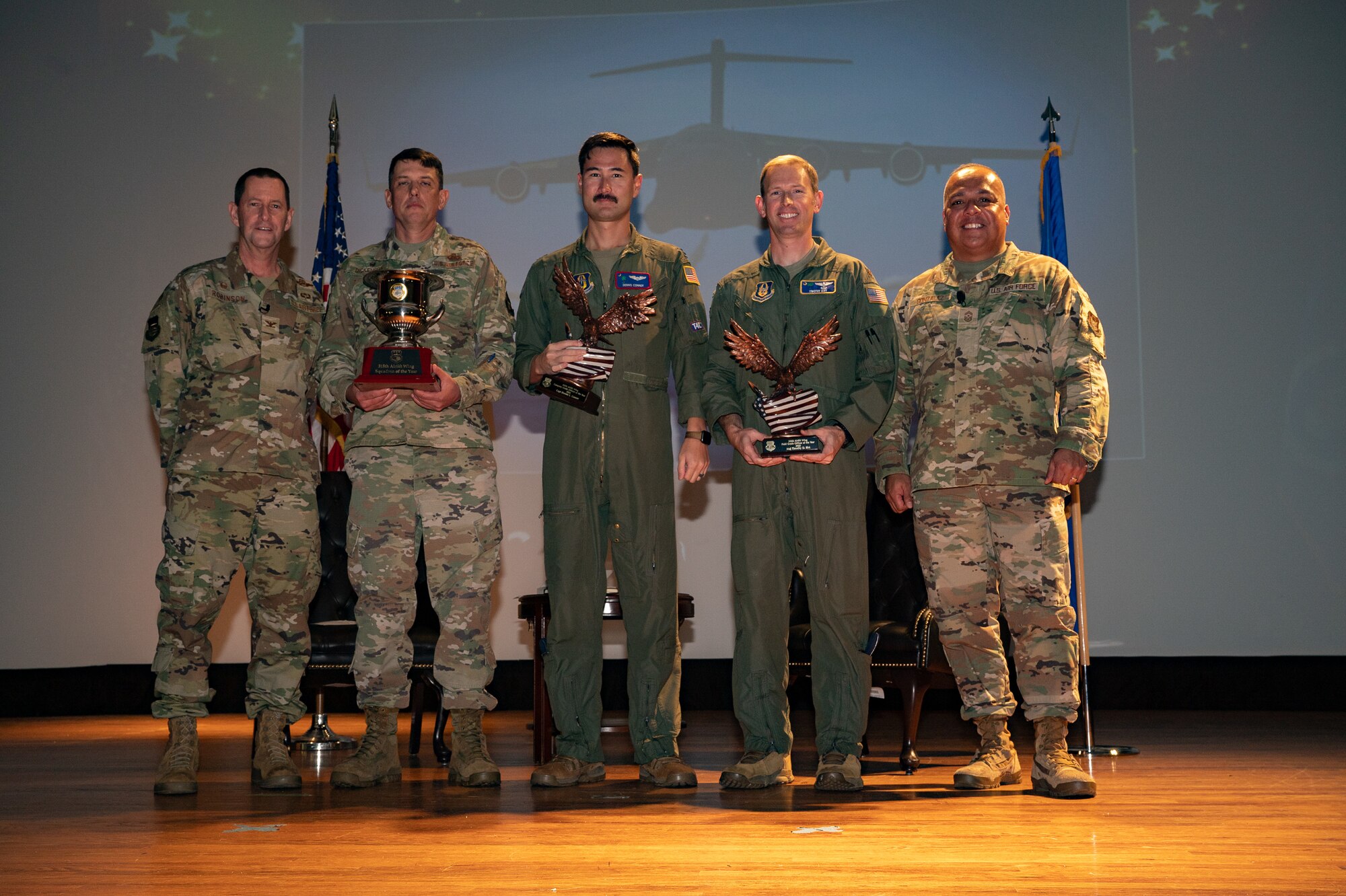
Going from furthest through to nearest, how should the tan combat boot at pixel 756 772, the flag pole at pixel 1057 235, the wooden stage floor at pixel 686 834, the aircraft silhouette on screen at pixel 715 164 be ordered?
the aircraft silhouette on screen at pixel 715 164, the flag pole at pixel 1057 235, the tan combat boot at pixel 756 772, the wooden stage floor at pixel 686 834

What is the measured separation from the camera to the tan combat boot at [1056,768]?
3.06 meters

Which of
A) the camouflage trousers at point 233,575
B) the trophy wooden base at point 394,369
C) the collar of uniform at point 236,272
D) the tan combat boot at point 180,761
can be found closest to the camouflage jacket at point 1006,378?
the trophy wooden base at point 394,369

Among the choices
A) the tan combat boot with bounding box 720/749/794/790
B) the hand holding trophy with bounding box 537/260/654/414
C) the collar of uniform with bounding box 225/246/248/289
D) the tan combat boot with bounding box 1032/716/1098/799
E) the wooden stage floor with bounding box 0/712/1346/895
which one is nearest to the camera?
the wooden stage floor with bounding box 0/712/1346/895

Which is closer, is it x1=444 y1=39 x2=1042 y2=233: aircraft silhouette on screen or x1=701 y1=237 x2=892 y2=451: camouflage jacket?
x1=701 y1=237 x2=892 y2=451: camouflage jacket

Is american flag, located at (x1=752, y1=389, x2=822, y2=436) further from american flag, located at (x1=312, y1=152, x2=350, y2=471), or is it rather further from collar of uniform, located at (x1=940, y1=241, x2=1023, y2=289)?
american flag, located at (x1=312, y1=152, x2=350, y2=471)

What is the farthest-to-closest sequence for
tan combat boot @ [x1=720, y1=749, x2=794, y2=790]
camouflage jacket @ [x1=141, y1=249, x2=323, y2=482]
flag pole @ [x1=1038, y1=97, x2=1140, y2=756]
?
flag pole @ [x1=1038, y1=97, x2=1140, y2=756]
camouflage jacket @ [x1=141, y1=249, x2=323, y2=482]
tan combat boot @ [x1=720, y1=749, x2=794, y2=790]

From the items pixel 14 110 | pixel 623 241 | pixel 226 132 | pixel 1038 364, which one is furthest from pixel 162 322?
pixel 14 110

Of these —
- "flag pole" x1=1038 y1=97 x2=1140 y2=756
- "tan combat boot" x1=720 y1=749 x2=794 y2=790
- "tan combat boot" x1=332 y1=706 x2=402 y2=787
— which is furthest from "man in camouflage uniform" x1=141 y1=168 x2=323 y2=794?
"flag pole" x1=1038 y1=97 x2=1140 y2=756

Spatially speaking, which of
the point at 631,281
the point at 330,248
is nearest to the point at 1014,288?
the point at 631,281

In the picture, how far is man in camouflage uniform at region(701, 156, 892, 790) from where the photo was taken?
322cm

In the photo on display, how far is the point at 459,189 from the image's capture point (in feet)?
20.1

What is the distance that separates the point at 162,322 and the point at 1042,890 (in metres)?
2.92

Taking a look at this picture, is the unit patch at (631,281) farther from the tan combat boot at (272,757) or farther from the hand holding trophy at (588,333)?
the tan combat boot at (272,757)

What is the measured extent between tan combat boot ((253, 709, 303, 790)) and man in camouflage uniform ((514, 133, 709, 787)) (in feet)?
2.44
